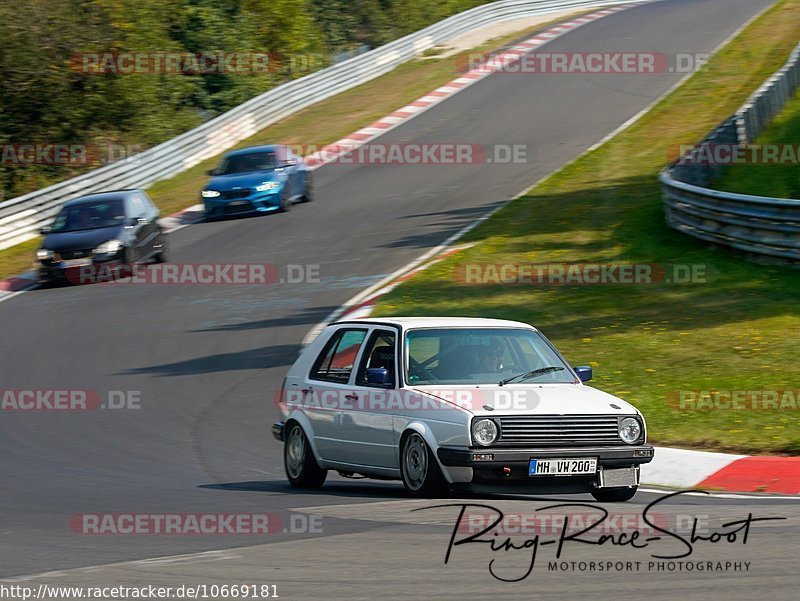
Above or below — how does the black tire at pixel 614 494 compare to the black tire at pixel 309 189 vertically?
above

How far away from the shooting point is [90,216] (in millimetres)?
24781

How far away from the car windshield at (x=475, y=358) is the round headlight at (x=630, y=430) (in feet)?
2.64

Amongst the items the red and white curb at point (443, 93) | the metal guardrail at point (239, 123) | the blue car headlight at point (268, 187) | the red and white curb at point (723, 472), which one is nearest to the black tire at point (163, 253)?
the blue car headlight at point (268, 187)

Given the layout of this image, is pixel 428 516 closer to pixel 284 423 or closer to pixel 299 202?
pixel 284 423

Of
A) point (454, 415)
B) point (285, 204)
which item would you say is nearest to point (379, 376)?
point (454, 415)

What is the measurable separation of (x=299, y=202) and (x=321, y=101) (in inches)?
494

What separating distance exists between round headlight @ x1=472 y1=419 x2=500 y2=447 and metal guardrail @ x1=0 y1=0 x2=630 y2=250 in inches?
827

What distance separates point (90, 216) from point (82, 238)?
818 mm

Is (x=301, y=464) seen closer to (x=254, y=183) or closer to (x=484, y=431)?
(x=484, y=431)

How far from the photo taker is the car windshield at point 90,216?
2450 cm

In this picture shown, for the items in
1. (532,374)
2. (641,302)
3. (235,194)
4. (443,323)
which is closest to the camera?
(532,374)

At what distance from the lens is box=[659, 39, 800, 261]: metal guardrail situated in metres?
20.3

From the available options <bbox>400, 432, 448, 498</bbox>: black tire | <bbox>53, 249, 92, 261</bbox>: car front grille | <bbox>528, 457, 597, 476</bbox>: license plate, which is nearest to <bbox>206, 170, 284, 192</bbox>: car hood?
<bbox>53, 249, 92, 261</bbox>: car front grille

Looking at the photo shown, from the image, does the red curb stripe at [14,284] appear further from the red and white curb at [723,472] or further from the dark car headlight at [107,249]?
the red and white curb at [723,472]
